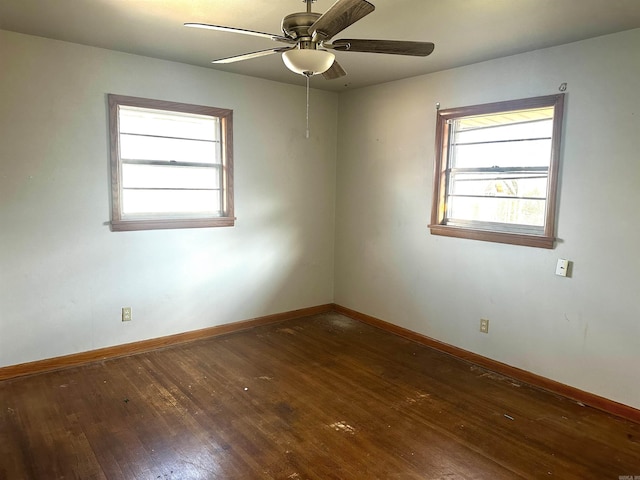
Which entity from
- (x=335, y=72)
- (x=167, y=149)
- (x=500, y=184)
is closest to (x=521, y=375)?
(x=500, y=184)

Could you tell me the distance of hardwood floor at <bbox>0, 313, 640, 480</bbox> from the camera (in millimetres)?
2266

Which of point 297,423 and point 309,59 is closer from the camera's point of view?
point 309,59

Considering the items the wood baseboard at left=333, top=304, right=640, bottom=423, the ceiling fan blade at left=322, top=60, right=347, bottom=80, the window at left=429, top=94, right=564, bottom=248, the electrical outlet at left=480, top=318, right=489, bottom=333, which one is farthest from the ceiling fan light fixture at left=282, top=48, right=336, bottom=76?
the wood baseboard at left=333, top=304, right=640, bottom=423

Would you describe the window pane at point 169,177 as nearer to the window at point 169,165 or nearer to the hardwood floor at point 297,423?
the window at point 169,165

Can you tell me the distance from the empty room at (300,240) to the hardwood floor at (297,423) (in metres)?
0.02

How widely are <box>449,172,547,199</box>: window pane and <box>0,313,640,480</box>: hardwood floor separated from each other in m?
1.49

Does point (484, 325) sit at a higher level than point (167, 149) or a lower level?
lower

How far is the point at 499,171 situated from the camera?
3.48 m

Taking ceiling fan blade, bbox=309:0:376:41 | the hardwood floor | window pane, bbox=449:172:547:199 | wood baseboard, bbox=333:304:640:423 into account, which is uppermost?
ceiling fan blade, bbox=309:0:376:41

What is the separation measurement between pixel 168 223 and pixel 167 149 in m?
0.67

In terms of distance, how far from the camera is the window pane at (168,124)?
3.61 meters

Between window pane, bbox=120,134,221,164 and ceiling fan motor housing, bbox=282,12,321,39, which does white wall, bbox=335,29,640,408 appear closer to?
window pane, bbox=120,134,221,164

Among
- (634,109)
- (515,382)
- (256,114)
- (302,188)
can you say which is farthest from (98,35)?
(515,382)

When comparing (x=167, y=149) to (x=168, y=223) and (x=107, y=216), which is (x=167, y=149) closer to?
(x=168, y=223)
